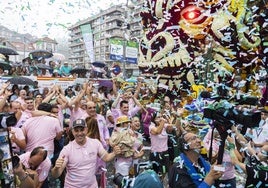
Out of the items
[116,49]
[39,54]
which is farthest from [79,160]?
[39,54]

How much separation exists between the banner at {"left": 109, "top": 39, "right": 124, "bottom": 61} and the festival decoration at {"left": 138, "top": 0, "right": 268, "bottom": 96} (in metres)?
8.03

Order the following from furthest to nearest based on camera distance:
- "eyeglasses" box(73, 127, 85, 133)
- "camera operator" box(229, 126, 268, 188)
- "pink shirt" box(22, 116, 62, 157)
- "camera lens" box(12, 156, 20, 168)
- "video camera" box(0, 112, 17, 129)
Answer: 1. "pink shirt" box(22, 116, 62, 157)
2. "eyeglasses" box(73, 127, 85, 133)
3. "camera operator" box(229, 126, 268, 188)
4. "camera lens" box(12, 156, 20, 168)
5. "video camera" box(0, 112, 17, 129)

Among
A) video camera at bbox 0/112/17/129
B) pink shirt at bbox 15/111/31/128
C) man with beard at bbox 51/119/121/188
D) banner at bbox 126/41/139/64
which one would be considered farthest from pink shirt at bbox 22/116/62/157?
banner at bbox 126/41/139/64

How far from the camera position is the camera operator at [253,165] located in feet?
11.2

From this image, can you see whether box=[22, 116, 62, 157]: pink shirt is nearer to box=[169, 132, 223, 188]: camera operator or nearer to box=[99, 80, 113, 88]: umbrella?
box=[169, 132, 223, 188]: camera operator

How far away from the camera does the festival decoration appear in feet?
24.5

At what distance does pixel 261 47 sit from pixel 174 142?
3110 millimetres

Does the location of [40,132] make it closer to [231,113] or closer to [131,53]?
[231,113]

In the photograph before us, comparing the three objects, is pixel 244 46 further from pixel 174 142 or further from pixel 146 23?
pixel 146 23

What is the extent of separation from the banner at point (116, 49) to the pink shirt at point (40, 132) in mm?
13448

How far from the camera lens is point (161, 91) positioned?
9.57m

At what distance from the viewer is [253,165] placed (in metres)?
3.72

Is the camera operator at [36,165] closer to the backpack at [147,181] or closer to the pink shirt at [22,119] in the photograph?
the backpack at [147,181]

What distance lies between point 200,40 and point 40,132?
5.55 meters
